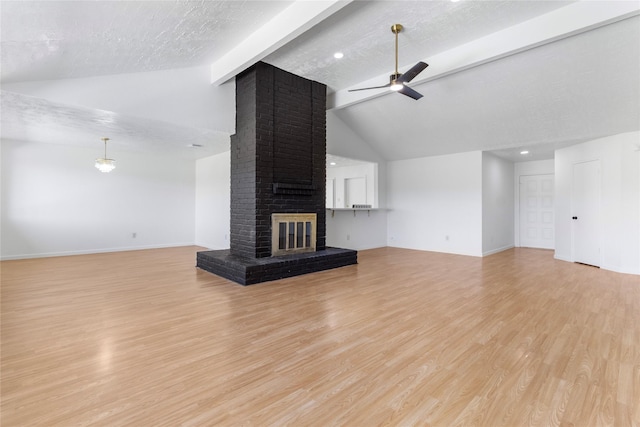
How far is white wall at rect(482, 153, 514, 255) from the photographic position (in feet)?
21.7

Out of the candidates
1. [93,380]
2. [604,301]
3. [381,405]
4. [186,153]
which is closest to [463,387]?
[381,405]

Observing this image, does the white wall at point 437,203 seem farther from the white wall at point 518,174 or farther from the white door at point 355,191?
the white wall at point 518,174

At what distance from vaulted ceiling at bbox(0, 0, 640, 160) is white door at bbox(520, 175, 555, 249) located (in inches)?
78.8

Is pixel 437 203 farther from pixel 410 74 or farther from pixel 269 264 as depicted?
pixel 269 264

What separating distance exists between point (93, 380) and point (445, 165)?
7199mm

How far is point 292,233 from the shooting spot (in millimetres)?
5070

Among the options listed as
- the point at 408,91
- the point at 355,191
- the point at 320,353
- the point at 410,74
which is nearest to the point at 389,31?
the point at 410,74

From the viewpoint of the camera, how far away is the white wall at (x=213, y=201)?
273 inches

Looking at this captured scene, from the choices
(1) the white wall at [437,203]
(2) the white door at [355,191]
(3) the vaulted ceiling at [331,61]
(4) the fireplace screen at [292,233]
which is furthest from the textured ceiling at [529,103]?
(4) the fireplace screen at [292,233]

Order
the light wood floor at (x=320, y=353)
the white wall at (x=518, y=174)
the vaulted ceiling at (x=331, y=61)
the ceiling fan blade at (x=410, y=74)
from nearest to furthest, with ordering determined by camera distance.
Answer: the light wood floor at (x=320, y=353), the vaulted ceiling at (x=331, y=61), the ceiling fan blade at (x=410, y=74), the white wall at (x=518, y=174)

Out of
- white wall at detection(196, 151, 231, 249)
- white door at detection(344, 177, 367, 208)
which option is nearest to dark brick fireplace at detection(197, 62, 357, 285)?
white wall at detection(196, 151, 231, 249)

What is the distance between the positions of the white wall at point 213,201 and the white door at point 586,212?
7.03 metres

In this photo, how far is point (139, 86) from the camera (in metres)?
4.15

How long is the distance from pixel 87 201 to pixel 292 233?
5.05 metres
